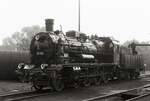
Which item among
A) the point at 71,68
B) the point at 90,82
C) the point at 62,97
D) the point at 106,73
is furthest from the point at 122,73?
the point at 62,97

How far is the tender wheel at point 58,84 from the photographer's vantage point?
15707mm

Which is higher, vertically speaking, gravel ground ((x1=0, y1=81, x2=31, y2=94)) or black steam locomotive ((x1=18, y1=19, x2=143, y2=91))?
black steam locomotive ((x1=18, y1=19, x2=143, y2=91))

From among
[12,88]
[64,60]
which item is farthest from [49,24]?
[12,88]

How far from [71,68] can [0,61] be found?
8.65 metres

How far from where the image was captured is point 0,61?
23.0m

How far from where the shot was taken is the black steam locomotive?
1573cm

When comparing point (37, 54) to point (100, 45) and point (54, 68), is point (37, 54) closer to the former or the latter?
point (54, 68)

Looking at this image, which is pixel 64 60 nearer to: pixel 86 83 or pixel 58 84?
pixel 58 84

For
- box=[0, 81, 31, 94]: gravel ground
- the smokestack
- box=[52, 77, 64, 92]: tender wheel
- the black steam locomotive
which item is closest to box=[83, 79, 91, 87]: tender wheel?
the black steam locomotive

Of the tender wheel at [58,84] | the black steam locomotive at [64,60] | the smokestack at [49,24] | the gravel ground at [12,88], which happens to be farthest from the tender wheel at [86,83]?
the smokestack at [49,24]

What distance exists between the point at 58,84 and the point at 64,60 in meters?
1.38

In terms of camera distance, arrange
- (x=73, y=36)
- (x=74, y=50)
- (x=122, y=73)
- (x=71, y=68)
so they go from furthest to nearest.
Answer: (x=122, y=73), (x=73, y=36), (x=74, y=50), (x=71, y=68)

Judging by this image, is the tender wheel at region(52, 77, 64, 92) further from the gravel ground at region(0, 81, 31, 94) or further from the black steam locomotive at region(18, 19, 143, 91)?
the gravel ground at region(0, 81, 31, 94)

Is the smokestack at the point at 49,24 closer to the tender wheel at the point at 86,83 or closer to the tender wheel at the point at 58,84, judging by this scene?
the tender wheel at the point at 58,84
